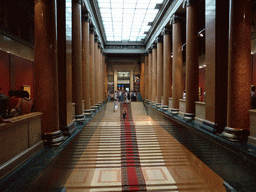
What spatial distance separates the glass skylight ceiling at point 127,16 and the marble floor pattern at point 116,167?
31.5 feet

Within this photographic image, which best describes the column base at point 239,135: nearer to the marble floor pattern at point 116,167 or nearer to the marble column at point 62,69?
the marble floor pattern at point 116,167

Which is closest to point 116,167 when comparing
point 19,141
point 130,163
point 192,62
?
point 130,163

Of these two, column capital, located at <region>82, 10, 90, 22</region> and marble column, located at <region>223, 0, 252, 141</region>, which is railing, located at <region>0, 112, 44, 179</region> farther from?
column capital, located at <region>82, 10, 90, 22</region>

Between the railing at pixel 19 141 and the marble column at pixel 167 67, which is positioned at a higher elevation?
the marble column at pixel 167 67

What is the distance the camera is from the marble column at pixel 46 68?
179 inches

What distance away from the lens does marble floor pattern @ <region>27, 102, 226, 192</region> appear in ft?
13.2

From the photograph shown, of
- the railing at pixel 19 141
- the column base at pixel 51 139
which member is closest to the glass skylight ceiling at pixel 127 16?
the column base at pixel 51 139

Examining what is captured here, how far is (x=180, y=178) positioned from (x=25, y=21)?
36.5 feet

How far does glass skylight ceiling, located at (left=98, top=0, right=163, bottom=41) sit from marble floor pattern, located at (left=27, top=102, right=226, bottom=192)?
31.5 ft

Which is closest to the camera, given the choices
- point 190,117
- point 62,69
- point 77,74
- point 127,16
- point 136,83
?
point 62,69

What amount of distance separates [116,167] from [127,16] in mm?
13076

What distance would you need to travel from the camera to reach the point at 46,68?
4605mm

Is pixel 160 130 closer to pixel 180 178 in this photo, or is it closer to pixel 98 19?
pixel 180 178

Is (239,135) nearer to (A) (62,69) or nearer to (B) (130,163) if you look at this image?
(B) (130,163)
